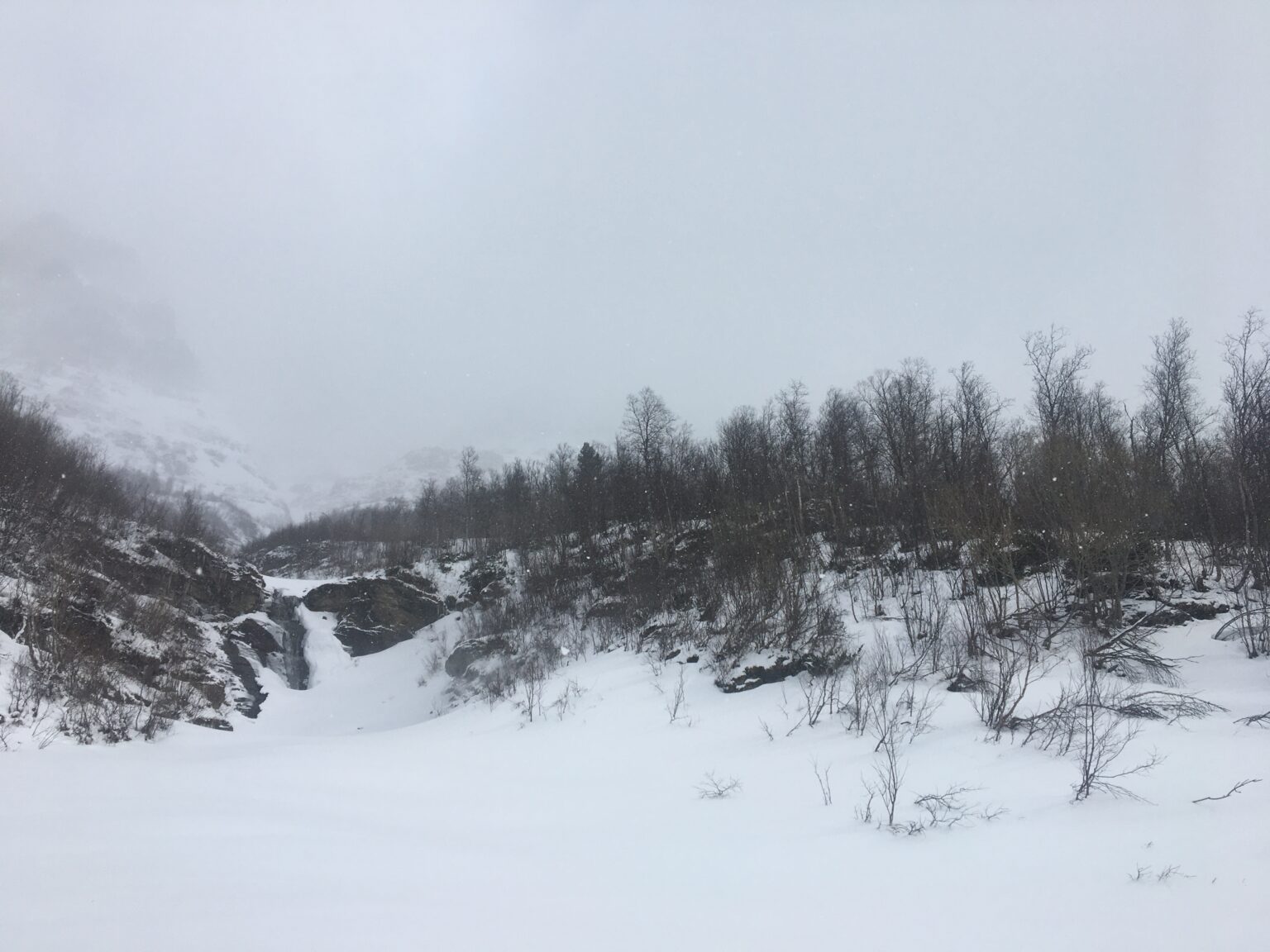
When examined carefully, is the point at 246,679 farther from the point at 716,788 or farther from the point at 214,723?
the point at 716,788

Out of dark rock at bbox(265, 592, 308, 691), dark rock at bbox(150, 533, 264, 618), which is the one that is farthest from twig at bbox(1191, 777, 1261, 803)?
dark rock at bbox(150, 533, 264, 618)

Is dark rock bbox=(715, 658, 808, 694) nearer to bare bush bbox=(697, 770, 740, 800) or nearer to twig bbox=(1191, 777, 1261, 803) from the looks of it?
bare bush bbox=(697, 770, 740, 800)

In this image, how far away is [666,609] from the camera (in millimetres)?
24453

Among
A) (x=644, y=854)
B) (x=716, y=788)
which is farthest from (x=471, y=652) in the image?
(x=644, y=854)

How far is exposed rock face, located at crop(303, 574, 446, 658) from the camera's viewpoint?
104 feet

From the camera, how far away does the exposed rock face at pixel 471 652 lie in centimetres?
2700

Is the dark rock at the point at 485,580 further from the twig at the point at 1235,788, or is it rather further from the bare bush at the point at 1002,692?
the twig at the point at 1235,788

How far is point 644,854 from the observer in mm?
5574

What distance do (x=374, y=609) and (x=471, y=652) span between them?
909 centimetres

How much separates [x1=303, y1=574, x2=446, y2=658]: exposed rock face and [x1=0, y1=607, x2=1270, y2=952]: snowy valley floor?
75.0ft

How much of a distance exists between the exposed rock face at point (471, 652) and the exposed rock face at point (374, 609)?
6216mm

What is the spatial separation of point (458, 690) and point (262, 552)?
5498 cm

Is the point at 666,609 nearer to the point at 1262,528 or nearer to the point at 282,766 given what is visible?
the point at 282,766

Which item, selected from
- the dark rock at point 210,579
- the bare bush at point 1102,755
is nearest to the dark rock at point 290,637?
the dark rock at point 210,579
